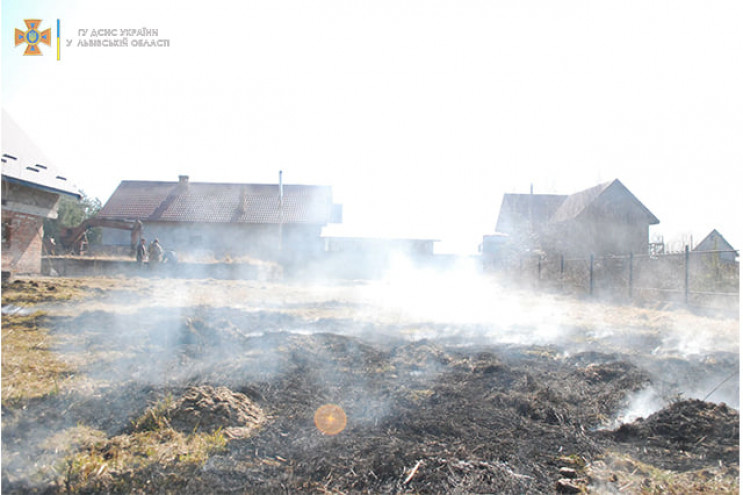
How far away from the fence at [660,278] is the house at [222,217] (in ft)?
47.6

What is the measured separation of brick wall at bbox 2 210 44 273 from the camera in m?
10.7

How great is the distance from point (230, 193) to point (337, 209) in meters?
9.01

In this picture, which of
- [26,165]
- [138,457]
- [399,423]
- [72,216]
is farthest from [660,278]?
[72,216]

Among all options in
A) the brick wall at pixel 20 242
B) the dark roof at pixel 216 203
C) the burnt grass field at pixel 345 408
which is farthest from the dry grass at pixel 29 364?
the dark roof at pixel 216 203

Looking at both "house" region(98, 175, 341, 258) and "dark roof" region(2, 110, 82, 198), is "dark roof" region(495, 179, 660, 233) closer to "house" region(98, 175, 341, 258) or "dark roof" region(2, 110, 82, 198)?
"house" region(98, 175, 341, 258)

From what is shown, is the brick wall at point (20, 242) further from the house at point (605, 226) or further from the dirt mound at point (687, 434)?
the house at point (605, 226)

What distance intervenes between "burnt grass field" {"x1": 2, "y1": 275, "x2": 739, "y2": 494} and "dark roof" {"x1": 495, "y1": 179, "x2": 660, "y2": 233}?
20.6m

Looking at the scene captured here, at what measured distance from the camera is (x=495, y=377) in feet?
17.4

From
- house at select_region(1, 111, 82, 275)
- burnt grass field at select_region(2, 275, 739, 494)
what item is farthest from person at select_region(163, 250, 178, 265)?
burnt grass field at select_region(2, 275, 739, 494)

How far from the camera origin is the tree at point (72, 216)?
3069cm

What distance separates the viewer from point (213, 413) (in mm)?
3756

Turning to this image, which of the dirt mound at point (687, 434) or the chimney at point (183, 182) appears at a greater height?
the chimney at point (183, 182)

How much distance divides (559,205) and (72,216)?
128ft

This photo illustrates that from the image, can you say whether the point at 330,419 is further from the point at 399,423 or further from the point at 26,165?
the point at 26,165
